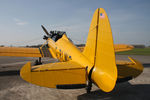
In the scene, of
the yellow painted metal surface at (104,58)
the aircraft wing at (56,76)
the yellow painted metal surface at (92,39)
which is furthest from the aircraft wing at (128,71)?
the aircraft wing at (56,76)

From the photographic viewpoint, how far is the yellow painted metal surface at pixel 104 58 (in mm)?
3304

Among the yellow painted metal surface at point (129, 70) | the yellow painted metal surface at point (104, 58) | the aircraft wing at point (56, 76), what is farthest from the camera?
the yellow painted metal surface at point (129, 70)

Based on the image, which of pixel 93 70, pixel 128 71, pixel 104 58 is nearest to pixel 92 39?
pixel 104 58

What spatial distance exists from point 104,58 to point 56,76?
169cm

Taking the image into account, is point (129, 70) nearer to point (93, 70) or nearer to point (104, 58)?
point (93, 70)

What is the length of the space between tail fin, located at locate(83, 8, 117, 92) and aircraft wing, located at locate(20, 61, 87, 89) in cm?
55

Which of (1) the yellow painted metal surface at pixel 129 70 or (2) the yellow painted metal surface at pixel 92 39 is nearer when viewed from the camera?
(2) the yellow painted metal surface at pixel 92 39

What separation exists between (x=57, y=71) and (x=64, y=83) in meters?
0.49

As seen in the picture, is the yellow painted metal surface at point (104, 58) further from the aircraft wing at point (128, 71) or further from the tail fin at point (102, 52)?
the aircraft wing at point (128, 71)

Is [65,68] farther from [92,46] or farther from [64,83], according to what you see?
[92,46]

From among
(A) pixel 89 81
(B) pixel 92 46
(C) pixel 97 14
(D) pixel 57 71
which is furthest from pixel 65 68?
(C) pixel 97 14

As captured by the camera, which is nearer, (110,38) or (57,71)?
(110,38)

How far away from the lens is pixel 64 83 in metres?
3.93

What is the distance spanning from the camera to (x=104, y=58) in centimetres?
371
